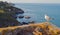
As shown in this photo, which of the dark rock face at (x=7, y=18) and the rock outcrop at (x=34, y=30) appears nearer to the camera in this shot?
the rock outcrop at (x=34, y=30)

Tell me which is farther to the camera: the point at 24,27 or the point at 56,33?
the point at 24,27

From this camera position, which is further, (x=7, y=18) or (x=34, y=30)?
(x=7, y=18)

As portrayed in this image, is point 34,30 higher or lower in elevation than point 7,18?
higher

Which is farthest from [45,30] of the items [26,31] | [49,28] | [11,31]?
[11,31]

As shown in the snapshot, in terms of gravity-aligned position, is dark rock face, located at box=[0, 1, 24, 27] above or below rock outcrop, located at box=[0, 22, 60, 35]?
below

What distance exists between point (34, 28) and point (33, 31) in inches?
7.8

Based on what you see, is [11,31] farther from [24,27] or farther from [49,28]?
[49,28]

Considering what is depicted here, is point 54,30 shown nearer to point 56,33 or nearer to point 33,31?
point 56,33

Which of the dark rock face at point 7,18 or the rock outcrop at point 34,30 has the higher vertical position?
the rock outcrop at point 34,30

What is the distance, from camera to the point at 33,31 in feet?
26.7

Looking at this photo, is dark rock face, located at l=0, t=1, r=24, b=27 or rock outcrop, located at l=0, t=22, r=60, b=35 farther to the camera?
dark rock face, located at l=0, t=1, r=24, b=27

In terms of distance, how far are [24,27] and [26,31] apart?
8.2 inches

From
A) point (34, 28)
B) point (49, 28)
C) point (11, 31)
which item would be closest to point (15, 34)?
point (11, 31)

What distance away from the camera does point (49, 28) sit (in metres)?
8.12
